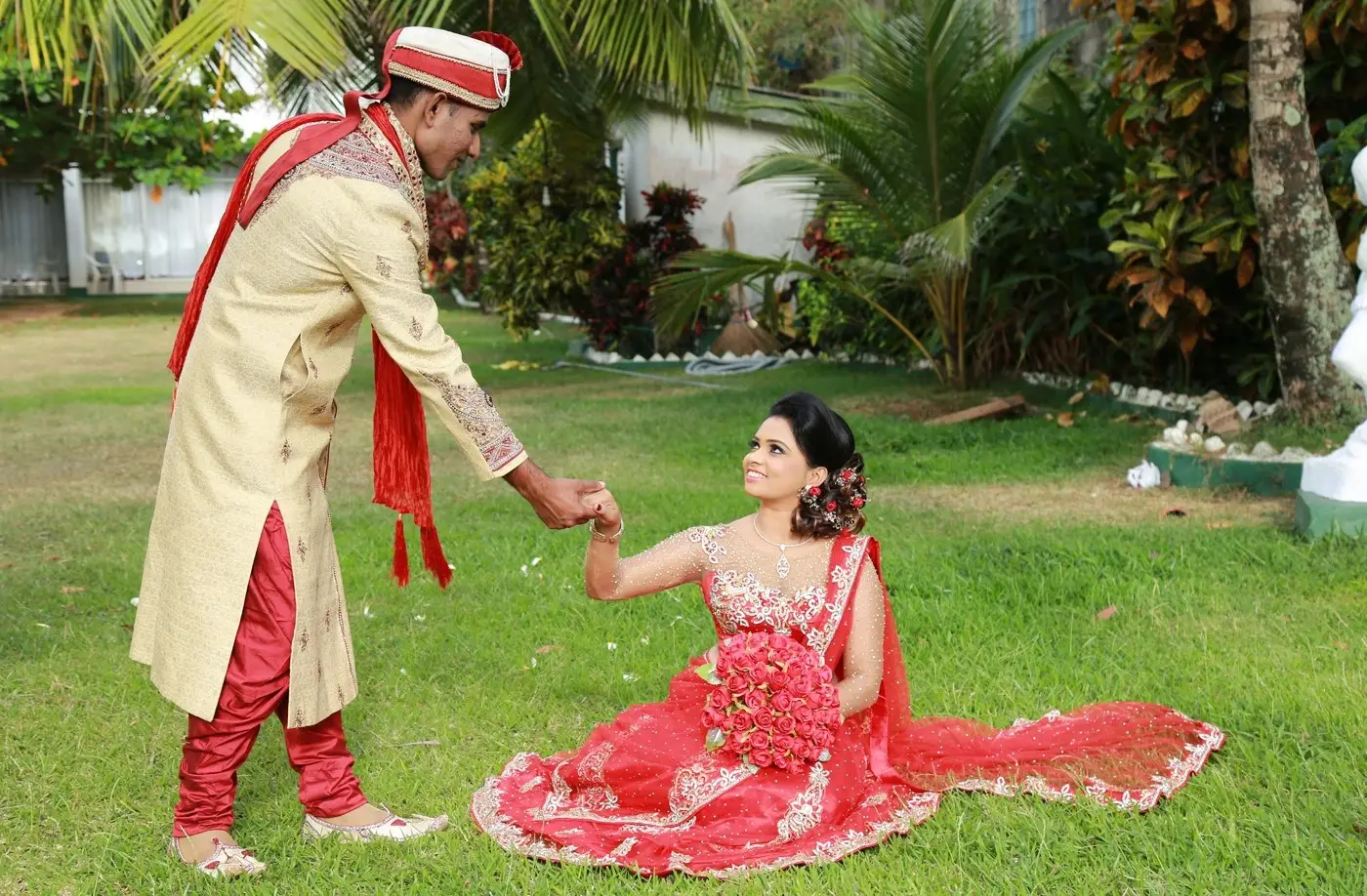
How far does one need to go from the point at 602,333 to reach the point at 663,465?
7219 mm

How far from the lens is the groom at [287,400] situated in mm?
3262

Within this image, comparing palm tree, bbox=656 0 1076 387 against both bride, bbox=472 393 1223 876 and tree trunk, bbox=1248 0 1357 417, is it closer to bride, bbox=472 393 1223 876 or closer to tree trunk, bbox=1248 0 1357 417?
tree trunk, bbox=1248 0 1357 417

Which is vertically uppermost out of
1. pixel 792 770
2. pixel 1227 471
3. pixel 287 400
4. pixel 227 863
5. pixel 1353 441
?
pixel 287 400

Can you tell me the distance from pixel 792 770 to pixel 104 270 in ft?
102

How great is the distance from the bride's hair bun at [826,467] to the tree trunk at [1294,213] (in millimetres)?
4864

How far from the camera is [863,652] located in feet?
12.0

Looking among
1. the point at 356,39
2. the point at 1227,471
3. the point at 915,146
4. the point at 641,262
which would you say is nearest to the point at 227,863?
the point at 1227,471

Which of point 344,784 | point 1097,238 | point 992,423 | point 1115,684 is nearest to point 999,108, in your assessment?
point 1097,238

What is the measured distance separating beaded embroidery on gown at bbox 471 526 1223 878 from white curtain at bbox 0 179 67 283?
99.9 feet

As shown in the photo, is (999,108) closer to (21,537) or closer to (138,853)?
(21,537)

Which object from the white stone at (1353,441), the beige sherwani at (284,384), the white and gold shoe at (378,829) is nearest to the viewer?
the beige sherwani at (284,384)

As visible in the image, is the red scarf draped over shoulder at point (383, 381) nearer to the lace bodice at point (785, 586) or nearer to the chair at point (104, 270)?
the lace bodice at point (785, 586)

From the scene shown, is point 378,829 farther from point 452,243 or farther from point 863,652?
point 452,243

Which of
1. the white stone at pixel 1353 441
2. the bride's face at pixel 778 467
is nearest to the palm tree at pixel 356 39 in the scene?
the bride's face at pixel 778 467
